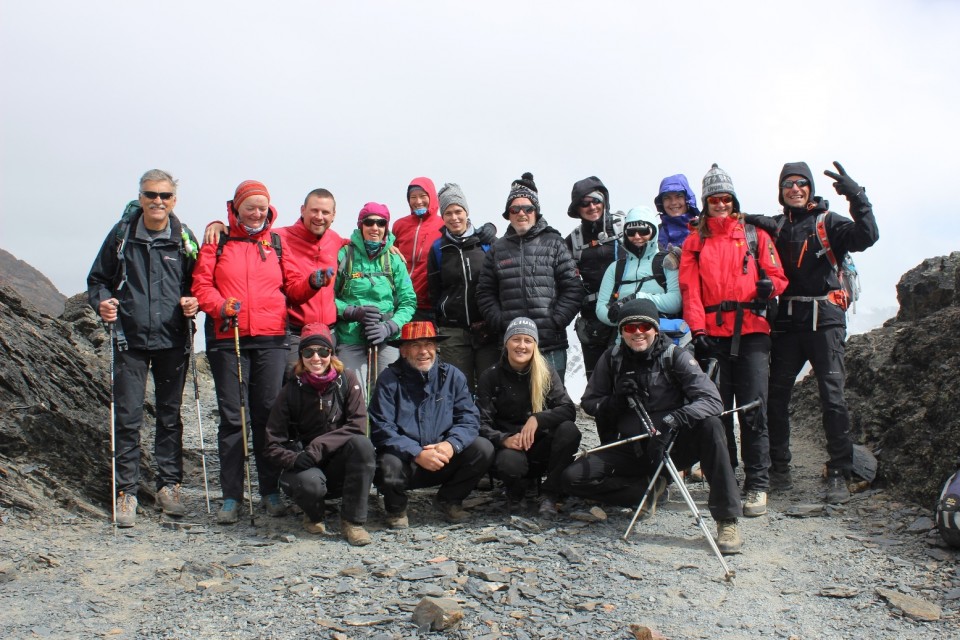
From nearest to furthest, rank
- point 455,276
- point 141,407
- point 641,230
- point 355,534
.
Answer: point 355,534 → point 141,407 → point 641,230 → point 455,276

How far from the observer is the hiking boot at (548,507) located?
8070 mm

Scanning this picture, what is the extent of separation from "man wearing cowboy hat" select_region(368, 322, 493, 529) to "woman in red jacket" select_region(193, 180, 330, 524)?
115 cm

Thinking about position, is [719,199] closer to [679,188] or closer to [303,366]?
[679,188]

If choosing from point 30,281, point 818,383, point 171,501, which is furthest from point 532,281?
point 30,281

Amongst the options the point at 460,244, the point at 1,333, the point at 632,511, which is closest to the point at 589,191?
the point at 460,244

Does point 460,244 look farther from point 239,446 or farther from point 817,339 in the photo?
point 817,339

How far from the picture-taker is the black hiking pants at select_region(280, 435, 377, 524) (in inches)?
A: 293

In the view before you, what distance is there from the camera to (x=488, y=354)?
30.5 feet

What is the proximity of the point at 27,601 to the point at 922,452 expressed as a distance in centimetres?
863

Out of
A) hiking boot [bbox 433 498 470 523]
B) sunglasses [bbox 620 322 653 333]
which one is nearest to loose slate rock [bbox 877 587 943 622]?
sunglasses [bbox 620 322 653 333]

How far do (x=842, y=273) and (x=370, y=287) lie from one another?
5.17m

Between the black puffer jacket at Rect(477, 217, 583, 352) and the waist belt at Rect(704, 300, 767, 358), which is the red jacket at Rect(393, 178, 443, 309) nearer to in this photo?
the black puffer jacket at Rect(477, 217, 583, 352)

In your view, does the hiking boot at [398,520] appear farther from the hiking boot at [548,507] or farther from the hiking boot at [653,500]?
the hiking boot at [653,500]

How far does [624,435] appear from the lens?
795 cm
